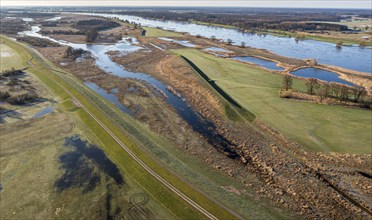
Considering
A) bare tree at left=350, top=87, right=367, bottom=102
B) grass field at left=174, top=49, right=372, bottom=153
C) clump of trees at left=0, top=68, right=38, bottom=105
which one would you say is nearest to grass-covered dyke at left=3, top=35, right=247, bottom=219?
clump of trees at left=0, top=68, right=38, bottom=105

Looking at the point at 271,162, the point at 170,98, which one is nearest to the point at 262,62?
the point at 170,98

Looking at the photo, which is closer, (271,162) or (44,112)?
(271,162)

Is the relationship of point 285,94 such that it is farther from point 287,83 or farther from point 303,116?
point 303,116

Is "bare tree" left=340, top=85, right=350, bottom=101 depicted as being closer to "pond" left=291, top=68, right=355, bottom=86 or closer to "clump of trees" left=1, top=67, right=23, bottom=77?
"pond" left=291, top=68, right=355, bottom=86

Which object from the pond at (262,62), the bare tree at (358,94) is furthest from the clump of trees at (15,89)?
the pond at (262,62)

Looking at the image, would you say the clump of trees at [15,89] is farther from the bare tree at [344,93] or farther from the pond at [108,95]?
the bare tree at [344,93]
